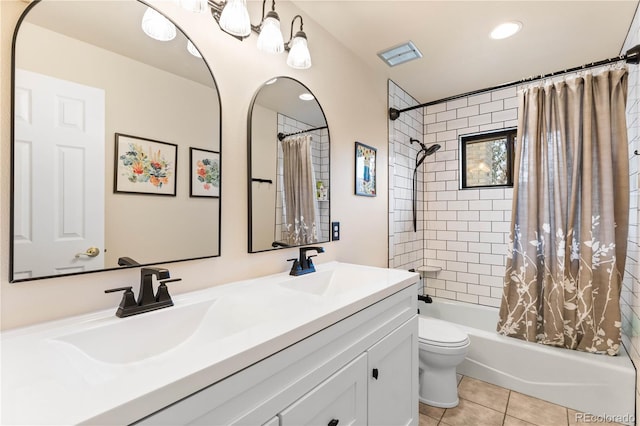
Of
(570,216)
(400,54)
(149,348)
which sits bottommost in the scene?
(149,348)

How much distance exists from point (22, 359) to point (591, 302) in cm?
280

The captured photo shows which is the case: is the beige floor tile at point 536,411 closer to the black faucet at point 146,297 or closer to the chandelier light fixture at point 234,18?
the black faucet at point 146,297

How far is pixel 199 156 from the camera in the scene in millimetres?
1188

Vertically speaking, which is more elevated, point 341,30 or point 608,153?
point 341,30

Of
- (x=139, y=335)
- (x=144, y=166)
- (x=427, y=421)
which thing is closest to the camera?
(x=139, y=335)

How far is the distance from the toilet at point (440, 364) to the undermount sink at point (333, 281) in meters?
0.76

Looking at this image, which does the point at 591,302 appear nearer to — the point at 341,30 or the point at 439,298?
the point at 439,298

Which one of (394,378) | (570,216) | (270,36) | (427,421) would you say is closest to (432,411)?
(427,421)

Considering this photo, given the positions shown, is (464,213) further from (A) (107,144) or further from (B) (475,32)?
(A) (107,144)

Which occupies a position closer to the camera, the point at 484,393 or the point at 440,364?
the point at 440,364

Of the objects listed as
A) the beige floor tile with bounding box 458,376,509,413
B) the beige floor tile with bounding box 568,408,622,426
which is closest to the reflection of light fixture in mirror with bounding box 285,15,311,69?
the beige floor tile with bounding box 458,376,509,413

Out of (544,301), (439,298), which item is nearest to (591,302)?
(544,301)

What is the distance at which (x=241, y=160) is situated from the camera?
4.41 ft

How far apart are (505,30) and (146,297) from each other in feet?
8.18
